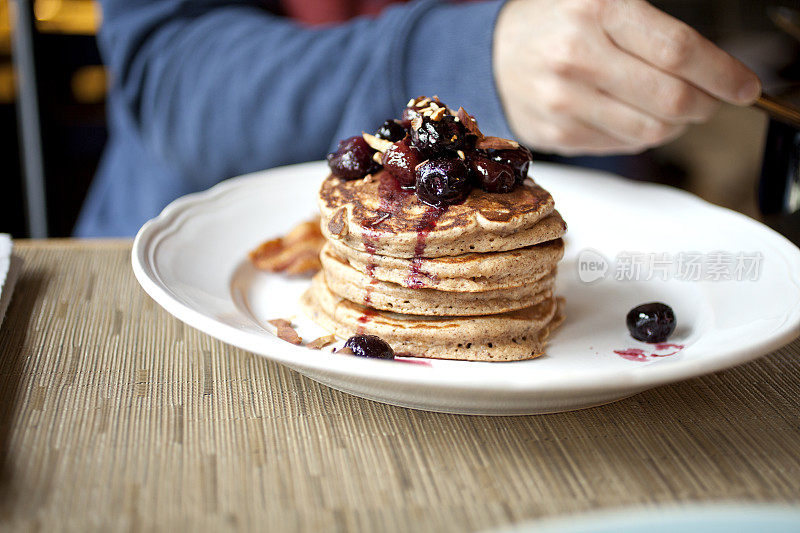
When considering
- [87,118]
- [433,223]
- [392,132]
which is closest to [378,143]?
[392,132]

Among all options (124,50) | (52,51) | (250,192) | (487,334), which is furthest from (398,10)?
(52,51)

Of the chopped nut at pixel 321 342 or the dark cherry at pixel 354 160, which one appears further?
the dark cherry at pixel 354 160

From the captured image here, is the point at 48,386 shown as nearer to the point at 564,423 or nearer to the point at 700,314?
the point at 564,423

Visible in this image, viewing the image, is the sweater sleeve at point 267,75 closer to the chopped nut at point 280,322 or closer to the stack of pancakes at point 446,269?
the stack of pancakes at point 446,269

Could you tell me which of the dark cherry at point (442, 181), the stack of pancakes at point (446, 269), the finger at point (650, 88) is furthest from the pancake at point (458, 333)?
the finger at point (650, 88)

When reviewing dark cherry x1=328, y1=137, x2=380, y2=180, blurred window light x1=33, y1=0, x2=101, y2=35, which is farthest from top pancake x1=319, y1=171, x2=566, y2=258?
blurred window light x1=33, y1=0, x2=101, y2=35

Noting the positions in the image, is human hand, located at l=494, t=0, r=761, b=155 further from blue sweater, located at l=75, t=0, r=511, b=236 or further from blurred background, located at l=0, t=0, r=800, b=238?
blurred background, located at l=0, t=0, r=800, b=238
